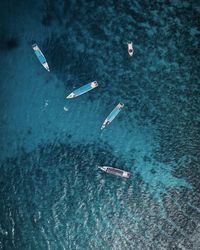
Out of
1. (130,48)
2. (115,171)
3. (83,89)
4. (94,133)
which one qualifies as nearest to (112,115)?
(94,133)

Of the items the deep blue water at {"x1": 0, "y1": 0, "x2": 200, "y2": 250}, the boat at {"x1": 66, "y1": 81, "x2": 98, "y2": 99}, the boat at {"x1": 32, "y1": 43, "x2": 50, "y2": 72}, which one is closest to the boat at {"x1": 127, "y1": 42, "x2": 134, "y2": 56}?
the deep blue water at {"x1": 0, "y1": 0, "x2": 200, "y2": 250}

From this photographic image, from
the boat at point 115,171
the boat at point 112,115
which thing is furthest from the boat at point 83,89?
the boat at point 115,171

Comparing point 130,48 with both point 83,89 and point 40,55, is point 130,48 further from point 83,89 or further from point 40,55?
point 40,55

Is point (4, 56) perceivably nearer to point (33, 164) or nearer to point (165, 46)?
point (33, 164)

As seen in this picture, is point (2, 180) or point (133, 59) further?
point (2, 180)

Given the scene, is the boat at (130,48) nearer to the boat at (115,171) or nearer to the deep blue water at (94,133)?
the deep blue water at (94,133)

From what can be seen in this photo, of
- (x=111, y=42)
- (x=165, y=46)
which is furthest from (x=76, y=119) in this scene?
(x=165, y=46)

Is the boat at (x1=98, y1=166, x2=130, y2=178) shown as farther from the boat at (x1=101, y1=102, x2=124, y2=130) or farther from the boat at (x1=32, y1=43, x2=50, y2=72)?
the boat at (x1=32, y1=43, x2=50, y2=72)
